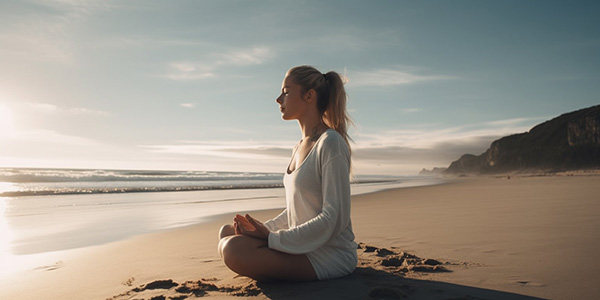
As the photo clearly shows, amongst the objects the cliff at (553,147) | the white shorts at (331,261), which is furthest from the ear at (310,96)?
the cliff at (553,147)

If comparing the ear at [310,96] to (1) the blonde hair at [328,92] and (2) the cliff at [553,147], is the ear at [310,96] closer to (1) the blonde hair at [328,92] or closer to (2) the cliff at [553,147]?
(1) the blonde hair at [328,92]

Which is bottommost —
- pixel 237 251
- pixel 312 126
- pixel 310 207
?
pixel 237 251

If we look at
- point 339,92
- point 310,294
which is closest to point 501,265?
point 310,294

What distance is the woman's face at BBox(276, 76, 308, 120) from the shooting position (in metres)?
3.02

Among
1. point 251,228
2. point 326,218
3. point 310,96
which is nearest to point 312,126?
point 310,96

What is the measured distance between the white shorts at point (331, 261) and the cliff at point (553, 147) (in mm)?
59051

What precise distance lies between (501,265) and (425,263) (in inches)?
24.7

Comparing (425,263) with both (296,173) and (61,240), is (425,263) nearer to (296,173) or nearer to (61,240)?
(296,173)

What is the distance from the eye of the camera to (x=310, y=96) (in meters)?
3.03

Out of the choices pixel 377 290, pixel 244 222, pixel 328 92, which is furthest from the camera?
Answer: pixel 328 92

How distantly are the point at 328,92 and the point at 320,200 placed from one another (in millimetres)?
836

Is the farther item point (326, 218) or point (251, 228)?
point (251, 228)

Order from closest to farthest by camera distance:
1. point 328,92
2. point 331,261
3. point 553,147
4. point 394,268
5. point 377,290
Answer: point 377,290 < point 331,261 < point 328,92 < point 394,268 < point 553,147

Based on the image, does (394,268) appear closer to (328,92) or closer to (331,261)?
(331,261)
